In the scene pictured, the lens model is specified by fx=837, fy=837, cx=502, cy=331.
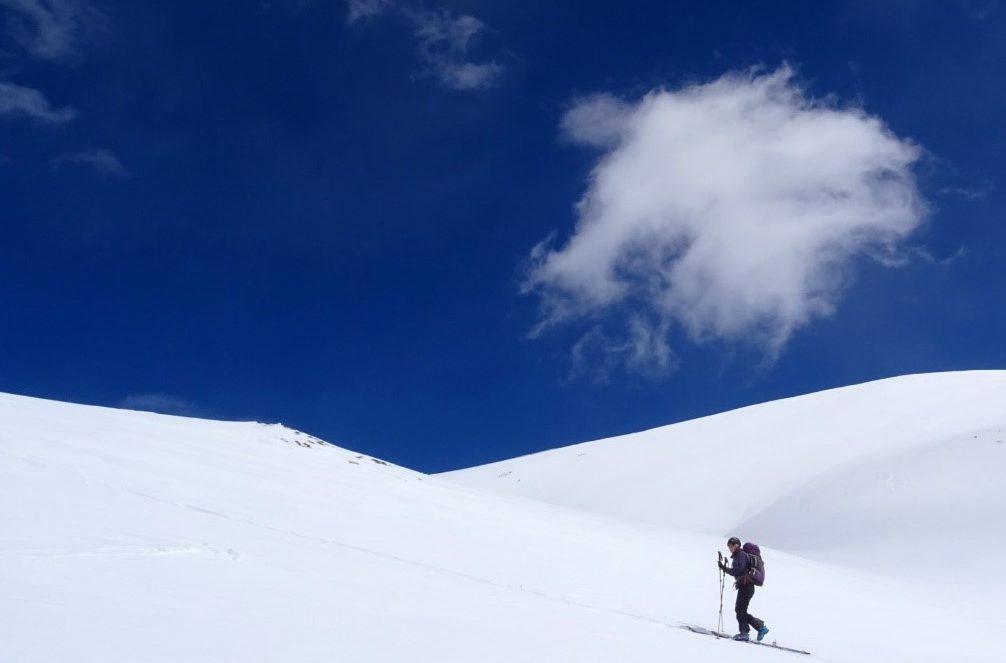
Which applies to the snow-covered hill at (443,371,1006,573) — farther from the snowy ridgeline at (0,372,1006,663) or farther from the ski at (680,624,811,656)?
the ski at (680,624,811,656)

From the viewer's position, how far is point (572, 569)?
12.2 metres

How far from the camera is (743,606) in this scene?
959cm

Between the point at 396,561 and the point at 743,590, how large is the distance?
4.06 meters

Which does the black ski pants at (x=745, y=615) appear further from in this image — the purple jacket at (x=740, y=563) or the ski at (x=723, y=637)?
the ski at (x=723, y=637)

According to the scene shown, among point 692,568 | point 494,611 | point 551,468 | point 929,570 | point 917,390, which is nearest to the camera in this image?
point 494,611

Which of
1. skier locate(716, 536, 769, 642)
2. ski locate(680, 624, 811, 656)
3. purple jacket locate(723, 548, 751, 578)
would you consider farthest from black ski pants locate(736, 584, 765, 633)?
ski locate(680, 624, 811, 656)

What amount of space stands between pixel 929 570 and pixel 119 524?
18.5 metres

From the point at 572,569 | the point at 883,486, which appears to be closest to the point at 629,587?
the point at 572,569

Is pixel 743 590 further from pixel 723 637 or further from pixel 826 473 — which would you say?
pixel 826 473

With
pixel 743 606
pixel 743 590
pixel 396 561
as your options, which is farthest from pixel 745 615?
pixel 396 561

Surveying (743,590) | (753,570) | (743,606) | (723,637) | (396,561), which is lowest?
(723,637)

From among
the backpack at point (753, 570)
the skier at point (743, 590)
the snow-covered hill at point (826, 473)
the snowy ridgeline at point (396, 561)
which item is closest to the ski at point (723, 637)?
the skier at point (743, 590)

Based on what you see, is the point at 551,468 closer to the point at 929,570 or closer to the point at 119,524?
the point at 929,570

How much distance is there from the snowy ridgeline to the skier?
0.68 meters
